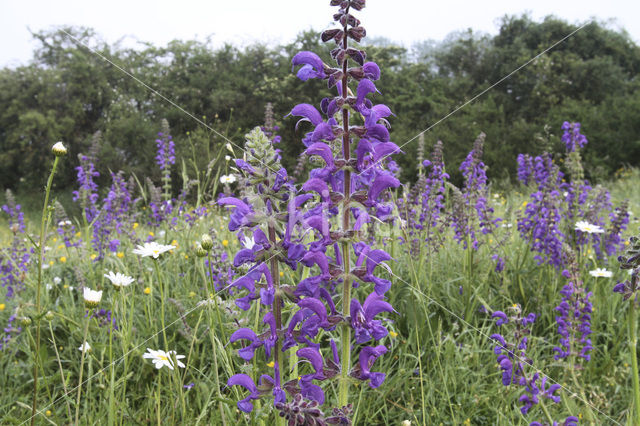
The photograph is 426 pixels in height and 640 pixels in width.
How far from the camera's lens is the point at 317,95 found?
18125 mm

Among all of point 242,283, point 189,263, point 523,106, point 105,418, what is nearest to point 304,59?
point 242,283

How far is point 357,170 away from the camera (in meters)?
1.57

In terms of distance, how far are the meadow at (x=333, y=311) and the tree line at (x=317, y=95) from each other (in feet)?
37.6

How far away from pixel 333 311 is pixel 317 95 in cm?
1722

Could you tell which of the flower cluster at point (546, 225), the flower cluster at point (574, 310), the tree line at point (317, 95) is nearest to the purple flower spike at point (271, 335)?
the flower cluster at point (574, 310)

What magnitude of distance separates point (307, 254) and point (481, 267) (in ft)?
10.0

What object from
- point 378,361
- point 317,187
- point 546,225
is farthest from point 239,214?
point 546,225

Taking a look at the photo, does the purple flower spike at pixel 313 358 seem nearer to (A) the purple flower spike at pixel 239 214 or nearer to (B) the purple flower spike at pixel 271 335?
(B) the purple flower spike at pixel 271 335

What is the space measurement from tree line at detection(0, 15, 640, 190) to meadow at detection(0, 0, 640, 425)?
11.5 m

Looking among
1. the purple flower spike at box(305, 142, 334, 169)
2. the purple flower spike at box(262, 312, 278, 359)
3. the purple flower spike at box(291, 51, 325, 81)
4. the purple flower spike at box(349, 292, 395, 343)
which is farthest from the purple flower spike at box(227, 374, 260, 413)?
the purple flower spike at box(291, 51, 325, 81)

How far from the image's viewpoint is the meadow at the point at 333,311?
62.1 inches

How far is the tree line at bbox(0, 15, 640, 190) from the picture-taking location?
17.0 m

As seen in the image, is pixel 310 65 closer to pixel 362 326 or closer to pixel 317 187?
pixel 317 187

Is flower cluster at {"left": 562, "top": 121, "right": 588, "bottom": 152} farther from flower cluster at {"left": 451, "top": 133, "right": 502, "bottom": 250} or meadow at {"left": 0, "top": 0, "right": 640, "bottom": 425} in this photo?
flower cluster at {"left": 451, "top": 133, "right": 502, "bottom": 250}
